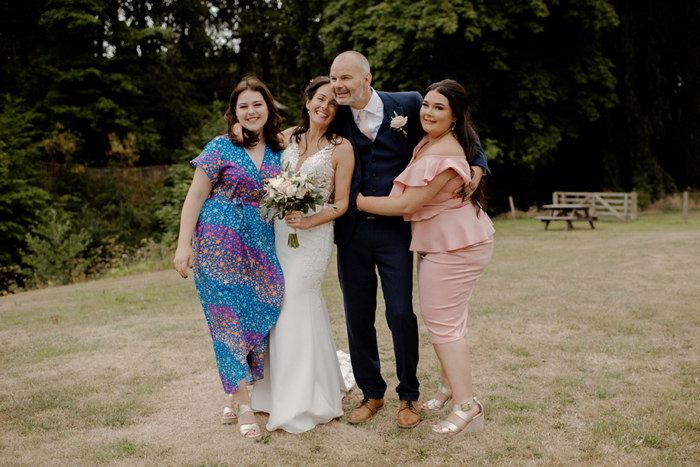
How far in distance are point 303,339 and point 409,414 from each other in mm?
799

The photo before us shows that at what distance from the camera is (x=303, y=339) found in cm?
352

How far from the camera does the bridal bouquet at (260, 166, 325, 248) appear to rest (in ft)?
10.2

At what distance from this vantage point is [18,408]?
3.87m

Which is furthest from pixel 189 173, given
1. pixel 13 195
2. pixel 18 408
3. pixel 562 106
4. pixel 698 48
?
pixel 698 48

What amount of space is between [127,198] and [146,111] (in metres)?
5.92

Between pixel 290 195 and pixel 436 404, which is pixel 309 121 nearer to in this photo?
pixel 290 195

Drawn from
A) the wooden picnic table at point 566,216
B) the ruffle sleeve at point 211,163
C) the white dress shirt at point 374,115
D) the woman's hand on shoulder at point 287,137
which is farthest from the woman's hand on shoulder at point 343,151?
the wooden picnic table at point 566,216

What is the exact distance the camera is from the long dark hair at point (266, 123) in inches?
139

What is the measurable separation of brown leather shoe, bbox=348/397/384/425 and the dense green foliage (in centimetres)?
1285

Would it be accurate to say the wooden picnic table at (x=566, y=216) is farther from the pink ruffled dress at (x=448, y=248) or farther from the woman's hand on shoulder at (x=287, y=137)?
the woman's hand on shoulder at (x=287, y=137)

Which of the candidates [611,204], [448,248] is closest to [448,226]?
[448,248]

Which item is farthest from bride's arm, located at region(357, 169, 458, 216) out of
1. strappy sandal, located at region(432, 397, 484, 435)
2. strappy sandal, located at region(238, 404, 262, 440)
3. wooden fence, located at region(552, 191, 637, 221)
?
wooden fence, located at region(552, 191, 637, 221)

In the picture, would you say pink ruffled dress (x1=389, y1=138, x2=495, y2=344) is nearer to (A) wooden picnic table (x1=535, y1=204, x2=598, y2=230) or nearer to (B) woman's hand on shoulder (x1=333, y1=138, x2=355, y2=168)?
(B) woman's hand on shoulder (x1=333, y1=138, x2=355, y2=168)

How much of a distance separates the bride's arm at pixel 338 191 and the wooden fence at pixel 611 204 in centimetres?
1763
